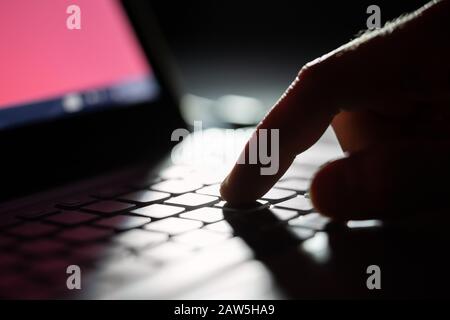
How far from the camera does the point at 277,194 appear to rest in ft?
1.90

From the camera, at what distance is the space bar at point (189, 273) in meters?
0.36

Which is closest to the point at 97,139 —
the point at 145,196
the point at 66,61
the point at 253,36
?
the point at 66,61

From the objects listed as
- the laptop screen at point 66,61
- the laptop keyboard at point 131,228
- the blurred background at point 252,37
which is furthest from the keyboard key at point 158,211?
the blurred background at point 252,37

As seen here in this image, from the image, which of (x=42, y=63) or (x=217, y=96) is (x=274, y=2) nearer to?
(x=217, y=96)

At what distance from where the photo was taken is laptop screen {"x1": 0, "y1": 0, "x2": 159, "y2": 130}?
2.27 feet

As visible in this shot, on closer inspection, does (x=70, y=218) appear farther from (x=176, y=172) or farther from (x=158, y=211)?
(x=176, y=172)

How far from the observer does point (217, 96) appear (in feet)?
4.85

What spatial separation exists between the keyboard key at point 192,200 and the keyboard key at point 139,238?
0.27 ft

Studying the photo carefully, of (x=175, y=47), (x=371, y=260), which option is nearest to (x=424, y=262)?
(x=371, y=260)

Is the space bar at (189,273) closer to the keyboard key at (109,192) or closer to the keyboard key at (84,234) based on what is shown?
the keyboard key at (84,234)

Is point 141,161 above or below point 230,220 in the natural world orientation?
above

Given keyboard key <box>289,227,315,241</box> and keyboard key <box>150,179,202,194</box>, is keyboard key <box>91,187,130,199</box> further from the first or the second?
keyboard key <box>289,227,315,241</box>

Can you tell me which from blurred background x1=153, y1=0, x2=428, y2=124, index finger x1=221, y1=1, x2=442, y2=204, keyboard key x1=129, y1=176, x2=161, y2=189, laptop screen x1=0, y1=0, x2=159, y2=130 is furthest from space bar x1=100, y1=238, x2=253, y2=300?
blurred background x1=153, y1=0, x2=428, y2=124
